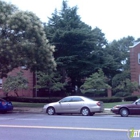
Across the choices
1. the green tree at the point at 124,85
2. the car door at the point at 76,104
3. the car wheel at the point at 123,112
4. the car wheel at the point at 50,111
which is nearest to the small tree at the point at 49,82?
the green tree at the point at 124,85

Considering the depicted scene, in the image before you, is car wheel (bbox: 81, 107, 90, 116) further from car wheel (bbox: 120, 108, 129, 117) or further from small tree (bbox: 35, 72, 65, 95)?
small tree (bbox: 35, 72, 65, 95)

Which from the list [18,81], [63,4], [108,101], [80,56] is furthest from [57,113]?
[63,4]

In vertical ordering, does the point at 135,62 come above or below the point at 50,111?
above

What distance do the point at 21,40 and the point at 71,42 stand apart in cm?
1413

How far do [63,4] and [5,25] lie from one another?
1792 centimetres

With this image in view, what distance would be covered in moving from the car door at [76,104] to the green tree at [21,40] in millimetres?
5840

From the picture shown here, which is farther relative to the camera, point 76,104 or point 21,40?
point 21,40

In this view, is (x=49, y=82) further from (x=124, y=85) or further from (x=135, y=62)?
(x=135, y=62)

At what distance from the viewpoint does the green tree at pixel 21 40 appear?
23.9 meters

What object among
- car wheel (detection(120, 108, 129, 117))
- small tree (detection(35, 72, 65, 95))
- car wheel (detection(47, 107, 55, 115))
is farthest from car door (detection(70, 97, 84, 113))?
small tree (detection(35, 72, 65, 95))

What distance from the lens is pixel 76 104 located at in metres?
21.1

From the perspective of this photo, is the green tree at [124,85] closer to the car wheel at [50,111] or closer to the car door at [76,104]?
the car door at [76,104]

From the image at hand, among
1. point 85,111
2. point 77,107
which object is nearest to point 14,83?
point 77,107

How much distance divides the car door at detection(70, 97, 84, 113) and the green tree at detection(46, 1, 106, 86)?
1564 cm
